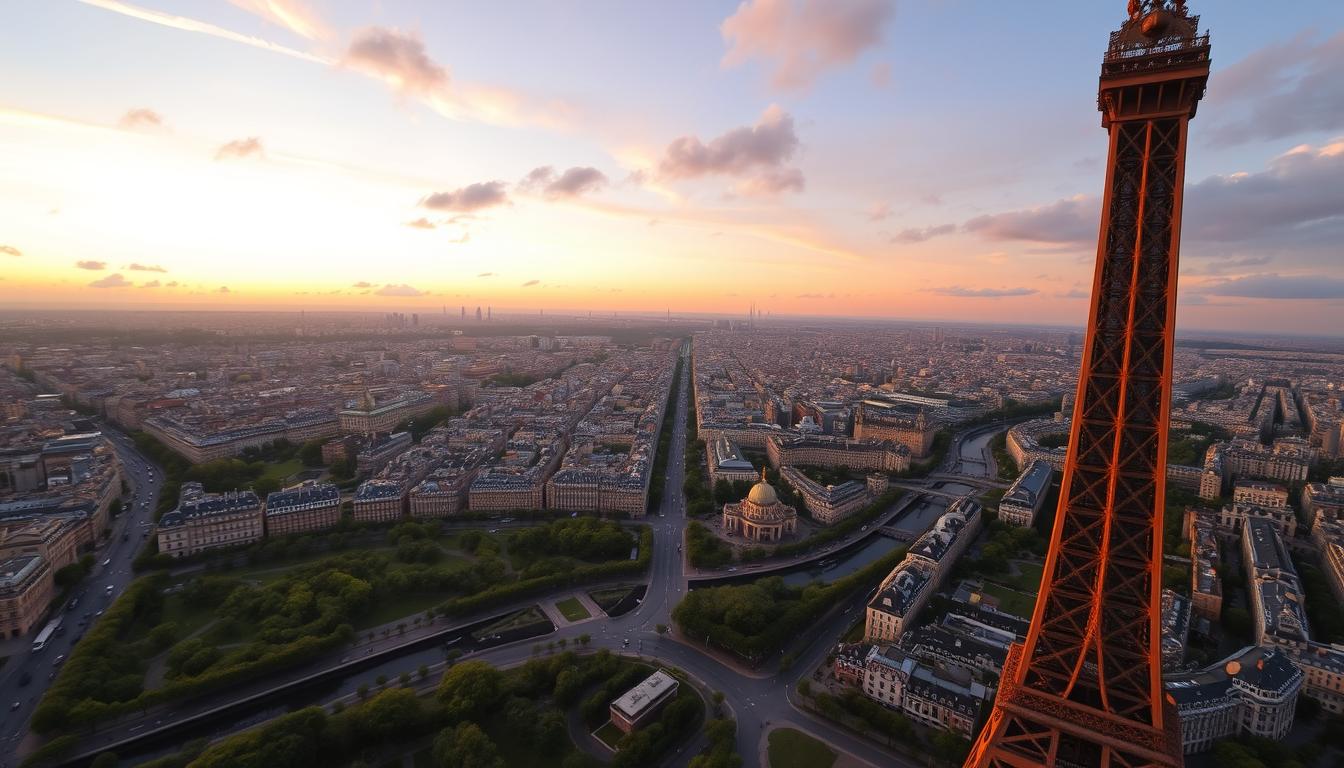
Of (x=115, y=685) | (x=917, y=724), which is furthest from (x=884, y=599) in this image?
(x=115, y=685)

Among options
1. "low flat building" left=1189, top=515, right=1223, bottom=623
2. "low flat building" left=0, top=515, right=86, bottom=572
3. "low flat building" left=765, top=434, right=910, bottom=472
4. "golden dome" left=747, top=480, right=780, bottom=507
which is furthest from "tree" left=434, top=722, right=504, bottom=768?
"low flat building" left=765, top=434, right=910, bottom=472

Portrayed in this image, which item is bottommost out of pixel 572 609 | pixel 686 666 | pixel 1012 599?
pixel 686 666

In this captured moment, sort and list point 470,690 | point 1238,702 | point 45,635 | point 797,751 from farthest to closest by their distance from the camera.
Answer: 1. point 45,635
2. point 470,690
3. point 1238,702
4. point 797,751

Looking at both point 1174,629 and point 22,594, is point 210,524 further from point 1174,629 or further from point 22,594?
point 1174,629

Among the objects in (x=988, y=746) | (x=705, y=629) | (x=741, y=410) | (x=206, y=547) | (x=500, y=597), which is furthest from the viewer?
(x=741, y=410)

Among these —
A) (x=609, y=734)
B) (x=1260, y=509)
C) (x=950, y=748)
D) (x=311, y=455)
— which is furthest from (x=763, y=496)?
(x=311, y=455)

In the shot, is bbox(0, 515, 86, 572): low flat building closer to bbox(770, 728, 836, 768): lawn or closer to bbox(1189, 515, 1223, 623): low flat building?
bbox(770, 728, 836, 768): lawn

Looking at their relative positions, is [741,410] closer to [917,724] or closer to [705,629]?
[705,629]

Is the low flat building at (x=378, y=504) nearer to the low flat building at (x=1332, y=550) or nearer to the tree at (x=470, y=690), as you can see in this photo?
the tree at (x=470, y=690)
